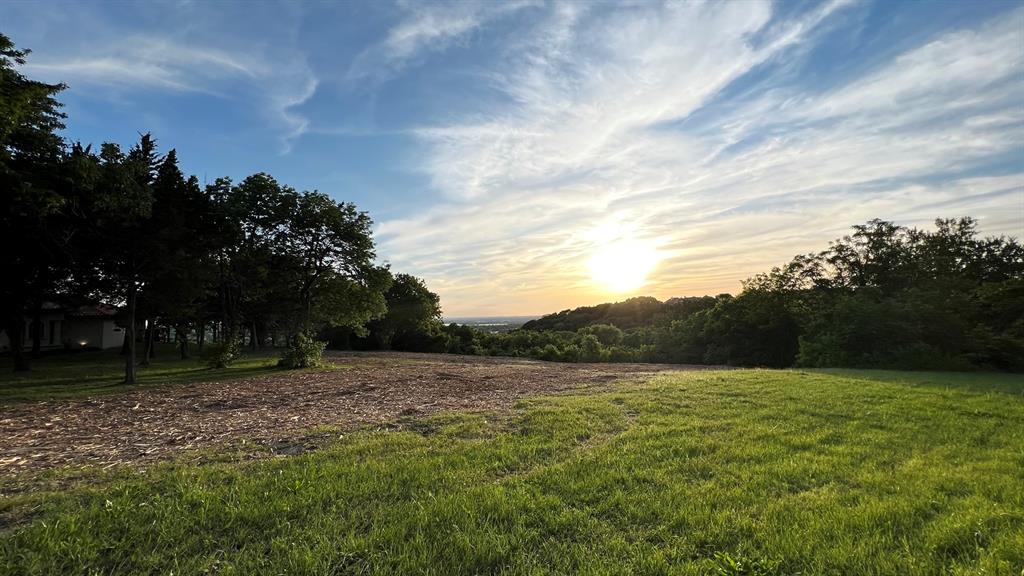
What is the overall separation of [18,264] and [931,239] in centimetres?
3659

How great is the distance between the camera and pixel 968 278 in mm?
20125

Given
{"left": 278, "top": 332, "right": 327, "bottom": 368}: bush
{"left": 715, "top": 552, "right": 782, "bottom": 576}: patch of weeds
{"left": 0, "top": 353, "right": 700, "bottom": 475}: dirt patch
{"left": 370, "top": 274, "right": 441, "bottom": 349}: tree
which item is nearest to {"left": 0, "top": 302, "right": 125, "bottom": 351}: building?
{"left": 370, "top": 274, "right": 441, "bottom": 349}: tree

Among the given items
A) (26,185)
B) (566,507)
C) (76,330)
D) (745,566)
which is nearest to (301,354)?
(26,185)

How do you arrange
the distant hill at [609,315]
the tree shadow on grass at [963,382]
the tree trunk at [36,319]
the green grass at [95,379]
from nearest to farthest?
the tree shadow on grass at [963,382] → the green grass at [95,379] → the tree trunk at [36,319] → the distant hill at [609,315]

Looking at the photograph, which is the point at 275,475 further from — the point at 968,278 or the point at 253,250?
the point at 968,278

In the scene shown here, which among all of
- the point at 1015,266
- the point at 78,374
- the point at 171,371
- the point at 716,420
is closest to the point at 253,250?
the point at 171,371

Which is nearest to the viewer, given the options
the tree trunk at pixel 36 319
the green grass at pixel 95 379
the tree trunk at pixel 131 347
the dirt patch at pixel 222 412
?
the dirt patch at pixel 222 412

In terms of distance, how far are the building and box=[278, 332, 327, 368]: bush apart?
20.2 metres

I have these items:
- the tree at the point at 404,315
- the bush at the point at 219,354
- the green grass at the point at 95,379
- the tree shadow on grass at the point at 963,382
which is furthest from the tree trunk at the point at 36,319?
the tree shadow on grass at the point at 963,382

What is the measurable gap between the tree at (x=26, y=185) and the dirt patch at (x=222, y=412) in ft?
17.9

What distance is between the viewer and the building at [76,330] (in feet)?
101

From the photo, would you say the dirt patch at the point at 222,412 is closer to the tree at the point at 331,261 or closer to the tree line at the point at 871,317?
the tree at the point at 331,261

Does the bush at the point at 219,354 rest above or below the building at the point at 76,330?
below

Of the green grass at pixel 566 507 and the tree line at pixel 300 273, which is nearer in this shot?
the green grass at pixel 566 507
